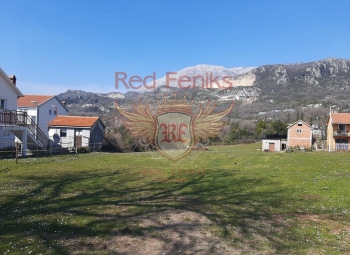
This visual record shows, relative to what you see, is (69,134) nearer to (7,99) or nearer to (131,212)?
(7,99)

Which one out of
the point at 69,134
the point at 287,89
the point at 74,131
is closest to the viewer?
the point at 74,131

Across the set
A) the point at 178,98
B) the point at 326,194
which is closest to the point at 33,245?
the point at 326,194

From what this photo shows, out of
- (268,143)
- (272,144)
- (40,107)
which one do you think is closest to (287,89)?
(272,144)

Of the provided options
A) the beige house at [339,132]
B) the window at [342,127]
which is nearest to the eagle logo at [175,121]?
the beige house at [339,132]

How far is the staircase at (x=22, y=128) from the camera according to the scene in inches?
913

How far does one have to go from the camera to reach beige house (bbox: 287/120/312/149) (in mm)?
47625

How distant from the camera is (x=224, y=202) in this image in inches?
357

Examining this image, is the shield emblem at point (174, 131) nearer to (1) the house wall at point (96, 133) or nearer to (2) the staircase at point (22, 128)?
(2) the staircase at point (22, 128)

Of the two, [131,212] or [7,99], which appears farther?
[7,99]

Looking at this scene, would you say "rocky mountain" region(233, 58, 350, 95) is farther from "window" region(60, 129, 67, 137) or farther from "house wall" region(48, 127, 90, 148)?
"window" region(60, 129, 67, 137)

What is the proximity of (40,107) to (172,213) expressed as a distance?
1610 inches

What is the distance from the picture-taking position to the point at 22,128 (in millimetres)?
23797

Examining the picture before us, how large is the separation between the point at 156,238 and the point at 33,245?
2.52 meters

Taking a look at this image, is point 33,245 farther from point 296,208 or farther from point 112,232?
point 296,208
